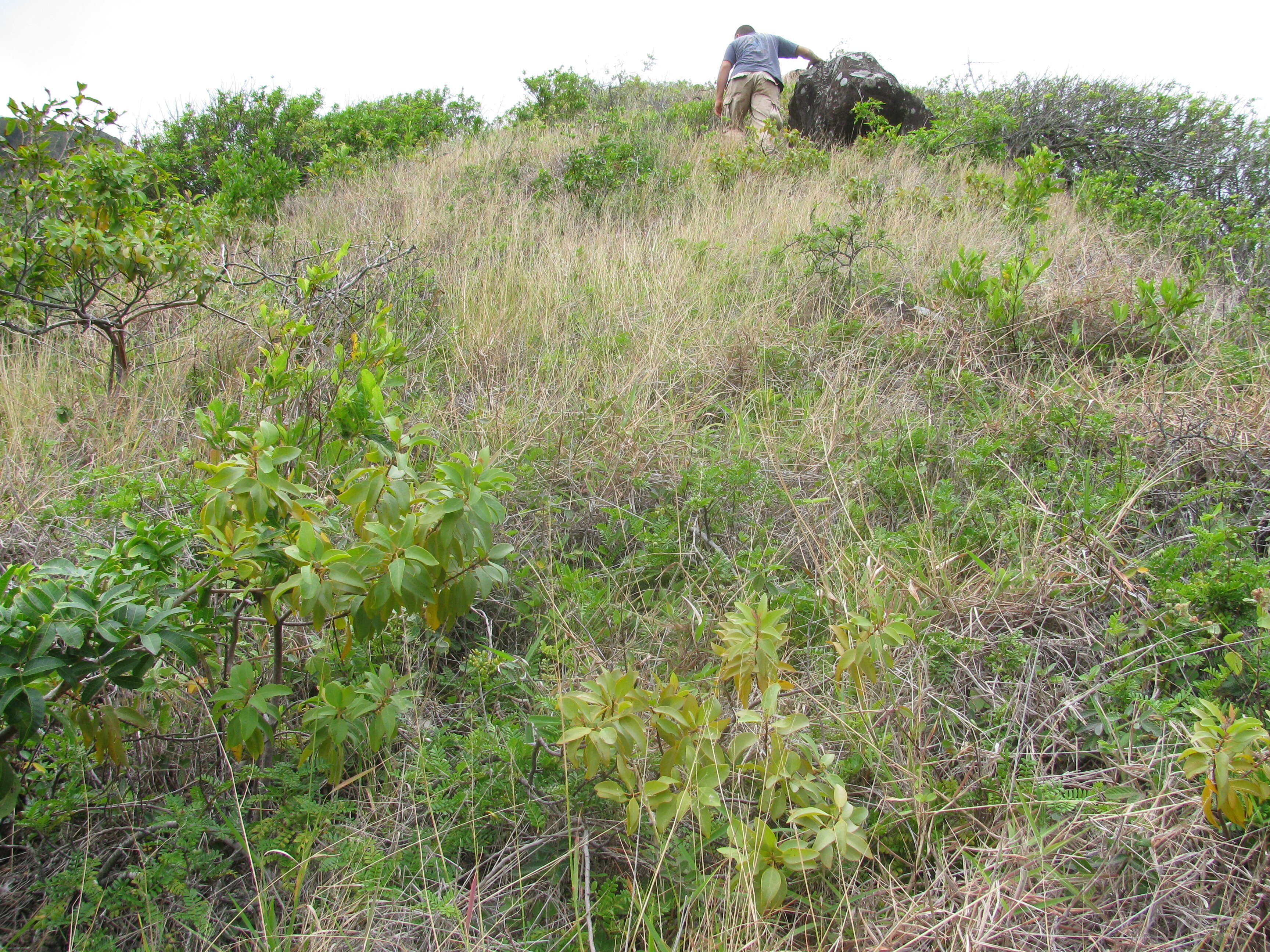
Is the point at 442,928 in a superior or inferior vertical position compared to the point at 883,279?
inferior

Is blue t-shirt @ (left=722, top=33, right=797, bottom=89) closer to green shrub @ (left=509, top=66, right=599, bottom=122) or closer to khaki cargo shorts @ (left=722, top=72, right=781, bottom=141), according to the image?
khaki cargo shorts @ (left=722, top=72, right=781, bottom=141)

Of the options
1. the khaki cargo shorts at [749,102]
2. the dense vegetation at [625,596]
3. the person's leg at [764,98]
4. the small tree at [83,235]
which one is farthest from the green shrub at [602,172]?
the small tree at [83,235]

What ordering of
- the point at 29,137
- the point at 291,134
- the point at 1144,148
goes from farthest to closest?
the point at 291,134
the point at 1144,148
the point at 29,137

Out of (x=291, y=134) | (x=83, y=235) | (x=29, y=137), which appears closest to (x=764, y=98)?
(x=291, y=134)

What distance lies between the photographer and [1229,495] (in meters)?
2.38

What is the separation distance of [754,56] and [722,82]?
570 millimetres

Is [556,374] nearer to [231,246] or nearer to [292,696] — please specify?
[292,696]

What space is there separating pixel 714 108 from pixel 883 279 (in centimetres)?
646

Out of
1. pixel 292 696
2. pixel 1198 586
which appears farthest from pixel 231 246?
pixel 1198 586

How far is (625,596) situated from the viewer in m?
2.35

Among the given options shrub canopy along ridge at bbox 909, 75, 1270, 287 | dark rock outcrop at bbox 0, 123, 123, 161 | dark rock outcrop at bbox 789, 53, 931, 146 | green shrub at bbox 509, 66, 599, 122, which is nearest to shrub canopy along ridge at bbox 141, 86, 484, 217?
green shrub at bbox 509, 66, 599, 122

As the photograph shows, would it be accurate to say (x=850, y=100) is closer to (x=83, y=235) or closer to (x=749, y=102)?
(x=749, y=102)

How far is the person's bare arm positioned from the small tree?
734 cm

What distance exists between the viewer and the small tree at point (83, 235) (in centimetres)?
327
